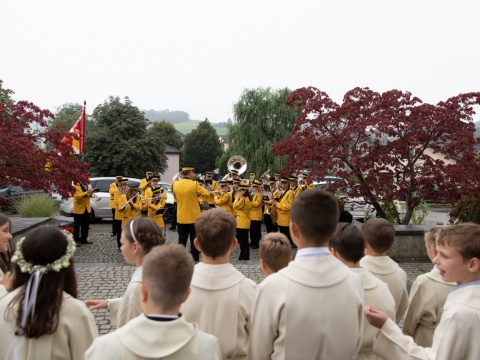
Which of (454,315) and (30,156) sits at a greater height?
(30,156)

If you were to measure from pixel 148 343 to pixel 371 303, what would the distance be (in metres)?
1.74

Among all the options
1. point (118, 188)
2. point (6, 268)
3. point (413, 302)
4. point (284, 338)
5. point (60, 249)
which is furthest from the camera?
point (118, 188)

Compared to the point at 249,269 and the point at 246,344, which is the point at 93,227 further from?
the point at 246,344

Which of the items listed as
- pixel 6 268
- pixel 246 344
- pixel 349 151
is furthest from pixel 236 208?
pixel 246 344

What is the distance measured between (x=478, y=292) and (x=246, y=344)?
1357 mm

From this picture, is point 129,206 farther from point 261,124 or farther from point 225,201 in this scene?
point 261,124

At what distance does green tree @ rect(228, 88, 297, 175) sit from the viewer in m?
36.0

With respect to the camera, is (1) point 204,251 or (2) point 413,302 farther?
(2) point 413,302

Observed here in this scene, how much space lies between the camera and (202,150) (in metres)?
67.2

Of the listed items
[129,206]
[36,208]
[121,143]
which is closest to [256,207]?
[129,206]

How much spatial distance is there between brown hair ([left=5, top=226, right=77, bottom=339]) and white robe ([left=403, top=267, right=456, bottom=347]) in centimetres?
240

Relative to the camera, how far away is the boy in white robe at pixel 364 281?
9.93 ft

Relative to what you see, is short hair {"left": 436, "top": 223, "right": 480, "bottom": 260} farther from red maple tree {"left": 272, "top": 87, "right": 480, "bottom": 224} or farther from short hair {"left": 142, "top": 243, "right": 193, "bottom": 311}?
red maple tree {"left": 272, "top": 87, "right": 480, "bottom": 224}

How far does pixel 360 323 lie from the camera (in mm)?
2502
